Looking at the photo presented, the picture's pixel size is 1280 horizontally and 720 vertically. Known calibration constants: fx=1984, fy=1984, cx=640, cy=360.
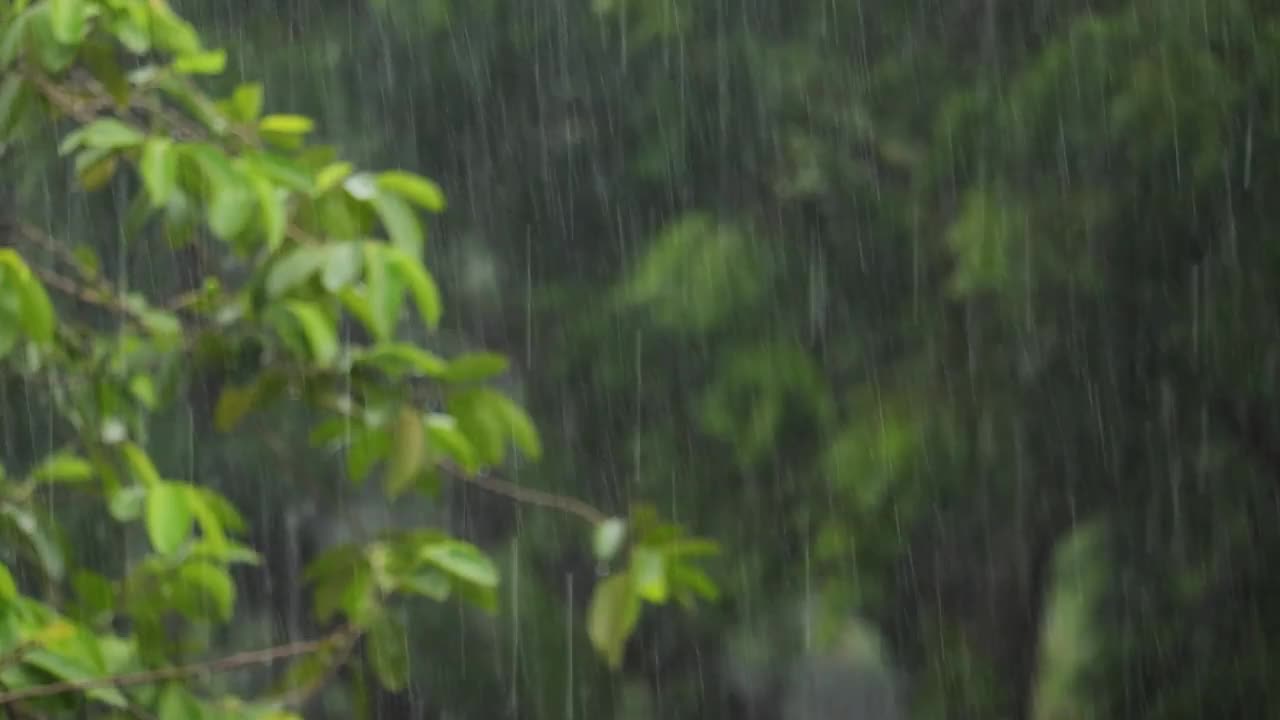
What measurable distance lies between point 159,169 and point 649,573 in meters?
0.71

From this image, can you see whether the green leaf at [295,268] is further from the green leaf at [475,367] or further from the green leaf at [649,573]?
the green leaf at [649,573]

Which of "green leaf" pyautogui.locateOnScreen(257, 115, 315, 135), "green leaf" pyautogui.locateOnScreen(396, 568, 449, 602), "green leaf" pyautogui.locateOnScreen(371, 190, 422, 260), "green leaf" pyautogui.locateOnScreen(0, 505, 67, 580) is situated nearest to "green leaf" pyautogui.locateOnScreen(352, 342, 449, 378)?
"green leaf" pyautogui.locateOnScreen(371, 190, 422, 260)

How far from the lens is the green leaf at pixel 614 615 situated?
2.31m

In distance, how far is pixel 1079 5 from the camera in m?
5.08

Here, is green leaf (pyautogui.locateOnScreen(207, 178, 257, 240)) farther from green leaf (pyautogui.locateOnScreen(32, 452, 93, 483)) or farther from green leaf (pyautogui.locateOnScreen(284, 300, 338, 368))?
green leaf (pyautogui.locateOnScreen(32, 452, 93, 483))

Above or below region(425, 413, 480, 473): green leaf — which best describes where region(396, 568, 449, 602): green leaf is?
below

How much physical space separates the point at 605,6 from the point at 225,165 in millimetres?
3245

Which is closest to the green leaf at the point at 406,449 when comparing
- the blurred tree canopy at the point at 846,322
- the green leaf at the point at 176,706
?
the green leaf at the point at 176,706

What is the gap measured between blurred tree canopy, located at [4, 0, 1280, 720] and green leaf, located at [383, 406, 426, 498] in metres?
2.32

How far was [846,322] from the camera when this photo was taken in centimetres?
534

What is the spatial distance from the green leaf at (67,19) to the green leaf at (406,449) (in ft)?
1.80

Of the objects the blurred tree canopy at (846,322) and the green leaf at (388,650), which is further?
the blurred tree canopy at (846,322)

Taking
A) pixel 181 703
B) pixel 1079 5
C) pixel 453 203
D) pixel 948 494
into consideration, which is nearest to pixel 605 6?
pixel 453 203

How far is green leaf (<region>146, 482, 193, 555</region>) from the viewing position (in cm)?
216
